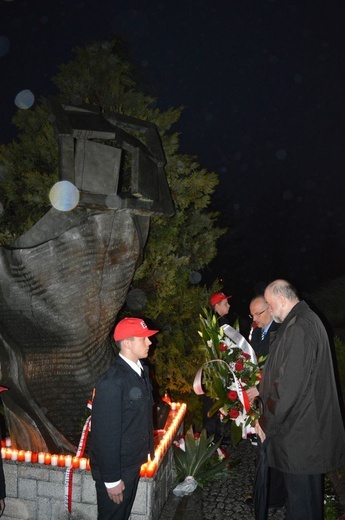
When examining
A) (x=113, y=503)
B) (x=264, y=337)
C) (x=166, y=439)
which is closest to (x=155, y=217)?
(x=264, y=337)

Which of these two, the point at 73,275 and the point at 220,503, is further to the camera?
the point at 220,503

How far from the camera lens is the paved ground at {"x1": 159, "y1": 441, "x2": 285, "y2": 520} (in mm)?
4105

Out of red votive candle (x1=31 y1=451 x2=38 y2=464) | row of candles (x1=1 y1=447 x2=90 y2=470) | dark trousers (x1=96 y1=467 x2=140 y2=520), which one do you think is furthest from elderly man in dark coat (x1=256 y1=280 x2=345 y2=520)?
red votive candle (x1=31 y1=451 x2=38 y2=464)

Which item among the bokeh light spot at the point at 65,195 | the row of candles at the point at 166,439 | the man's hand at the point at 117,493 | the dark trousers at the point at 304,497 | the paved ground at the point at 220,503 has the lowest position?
the paved ground at the point at 220,503

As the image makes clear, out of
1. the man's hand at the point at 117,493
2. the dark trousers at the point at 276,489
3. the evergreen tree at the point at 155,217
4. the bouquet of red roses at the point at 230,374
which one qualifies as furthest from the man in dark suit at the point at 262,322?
the man's hand at the point at 117,493

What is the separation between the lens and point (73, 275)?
13.0 feet

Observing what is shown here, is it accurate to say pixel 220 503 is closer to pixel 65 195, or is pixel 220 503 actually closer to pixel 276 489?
pixel 276 489

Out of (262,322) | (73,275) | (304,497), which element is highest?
(73,275)

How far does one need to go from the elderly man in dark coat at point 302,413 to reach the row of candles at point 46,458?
1.67 meters

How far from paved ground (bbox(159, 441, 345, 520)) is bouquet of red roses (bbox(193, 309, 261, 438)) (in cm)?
83

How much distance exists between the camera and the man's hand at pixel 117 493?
2.88 metres

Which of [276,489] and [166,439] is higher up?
[166,439]

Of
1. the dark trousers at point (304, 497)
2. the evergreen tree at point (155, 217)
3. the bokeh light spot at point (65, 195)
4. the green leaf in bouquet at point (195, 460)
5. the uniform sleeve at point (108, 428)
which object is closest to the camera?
the uniform sleeve at point (108, 428)

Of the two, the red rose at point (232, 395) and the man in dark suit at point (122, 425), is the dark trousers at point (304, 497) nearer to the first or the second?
the red rose at point (232, 395)
